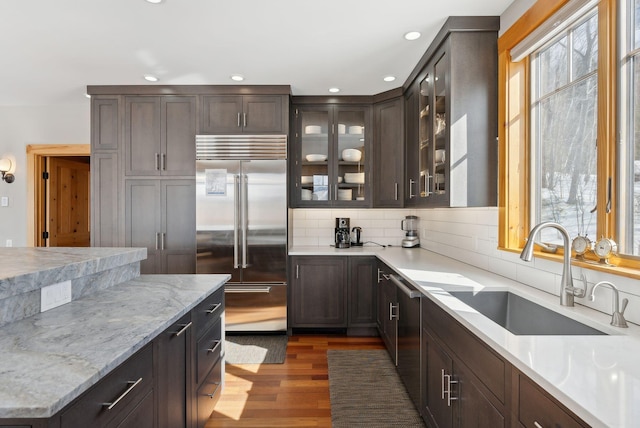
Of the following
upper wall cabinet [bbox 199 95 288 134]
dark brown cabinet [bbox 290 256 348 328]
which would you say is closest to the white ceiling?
upper wall cabinet [bbox 199 95 288 134]

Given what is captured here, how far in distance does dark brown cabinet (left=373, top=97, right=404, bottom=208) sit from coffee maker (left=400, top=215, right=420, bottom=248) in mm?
434

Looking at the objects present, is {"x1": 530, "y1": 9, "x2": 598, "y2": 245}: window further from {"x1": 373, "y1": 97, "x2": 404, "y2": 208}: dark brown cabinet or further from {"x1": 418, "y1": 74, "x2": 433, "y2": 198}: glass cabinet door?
{"x1": 373, "y1": 97, "x2": 404, "y2": 208}: dark brown cabinet

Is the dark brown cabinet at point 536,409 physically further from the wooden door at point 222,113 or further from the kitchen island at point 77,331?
the wooden door at point 222,113

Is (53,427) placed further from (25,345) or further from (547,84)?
(547,84)

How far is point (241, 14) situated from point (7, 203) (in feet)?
13.6

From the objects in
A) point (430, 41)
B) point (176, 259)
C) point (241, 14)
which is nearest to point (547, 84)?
point (430, 41)

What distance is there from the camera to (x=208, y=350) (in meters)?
2.03

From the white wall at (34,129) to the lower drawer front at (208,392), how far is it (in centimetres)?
362

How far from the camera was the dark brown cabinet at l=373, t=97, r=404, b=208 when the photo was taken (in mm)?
3811

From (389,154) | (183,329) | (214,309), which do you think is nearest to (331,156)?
(389,154)

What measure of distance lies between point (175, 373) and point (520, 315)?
5.60ft

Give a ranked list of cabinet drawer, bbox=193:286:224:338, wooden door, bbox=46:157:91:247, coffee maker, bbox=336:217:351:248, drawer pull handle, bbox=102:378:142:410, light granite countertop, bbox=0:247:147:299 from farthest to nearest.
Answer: wooden door, bbox=46:157:91:247
coffee maker, bbox=336:217:351:248
cabinet drawer, bbox=193:286:224:338
light granite countertop, bbox=0:247:147:299
drawer pull handle, bbox=102:378:142:410

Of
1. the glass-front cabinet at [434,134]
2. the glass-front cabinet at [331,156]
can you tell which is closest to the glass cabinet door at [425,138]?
the glass-front cabinet at [434,134]

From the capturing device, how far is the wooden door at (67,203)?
15.9ft
